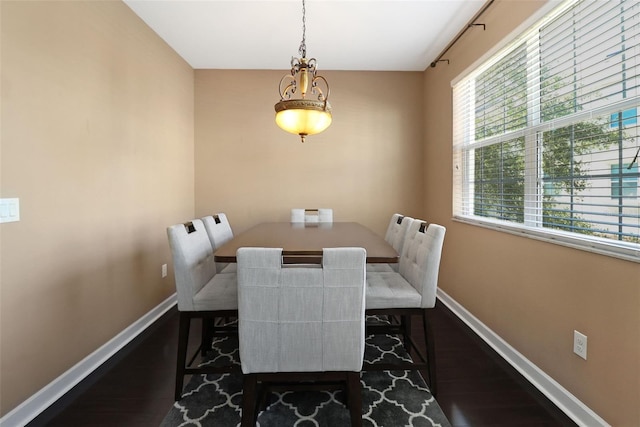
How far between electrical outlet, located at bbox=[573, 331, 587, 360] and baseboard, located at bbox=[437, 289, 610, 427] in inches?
9.3

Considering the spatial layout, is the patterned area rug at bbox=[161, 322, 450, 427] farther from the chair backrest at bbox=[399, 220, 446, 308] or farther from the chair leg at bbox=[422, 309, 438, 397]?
the chair backrest at bbox=[399, 220, 446, 308]

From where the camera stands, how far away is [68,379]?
5.74 feet

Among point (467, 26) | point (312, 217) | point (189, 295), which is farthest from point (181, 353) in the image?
point (467, 26)

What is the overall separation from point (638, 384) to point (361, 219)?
2.62m

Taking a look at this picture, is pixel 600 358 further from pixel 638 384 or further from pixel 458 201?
pixel 458 201

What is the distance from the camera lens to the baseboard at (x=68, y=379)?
1.47m

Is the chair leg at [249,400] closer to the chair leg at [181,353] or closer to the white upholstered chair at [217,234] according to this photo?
the chair leg at [181,353]

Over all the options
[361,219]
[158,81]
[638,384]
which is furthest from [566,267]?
[158,81]

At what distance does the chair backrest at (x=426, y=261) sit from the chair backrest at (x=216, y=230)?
4.68 ft

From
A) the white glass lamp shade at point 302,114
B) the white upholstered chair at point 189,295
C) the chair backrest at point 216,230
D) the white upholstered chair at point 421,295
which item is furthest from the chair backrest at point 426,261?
the chair backrest at point 216,230

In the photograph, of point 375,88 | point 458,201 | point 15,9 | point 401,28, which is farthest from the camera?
point 375,88

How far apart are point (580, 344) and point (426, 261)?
839 millimetres

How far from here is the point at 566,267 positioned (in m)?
1.58

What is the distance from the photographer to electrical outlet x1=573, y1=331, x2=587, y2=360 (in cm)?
147
